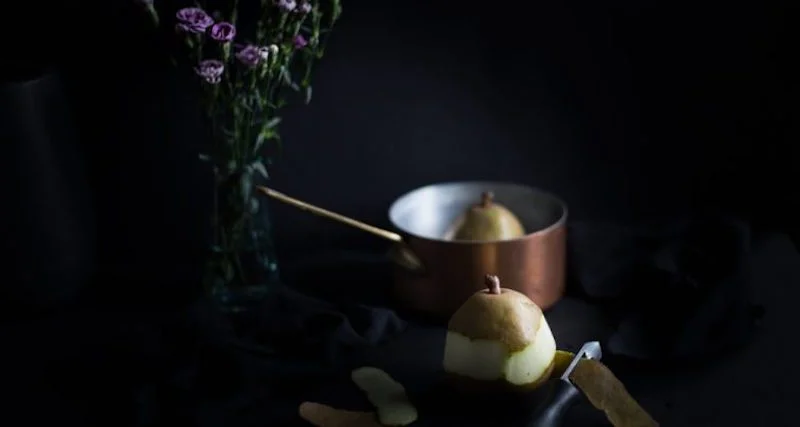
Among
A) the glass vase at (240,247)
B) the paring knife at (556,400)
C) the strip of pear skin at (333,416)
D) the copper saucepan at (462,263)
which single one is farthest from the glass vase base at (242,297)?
the paring knife at (556,400)

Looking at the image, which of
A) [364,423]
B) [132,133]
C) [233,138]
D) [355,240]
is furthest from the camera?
[355,240]

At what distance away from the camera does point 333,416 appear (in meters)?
0.86

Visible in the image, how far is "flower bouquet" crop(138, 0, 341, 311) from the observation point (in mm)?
927

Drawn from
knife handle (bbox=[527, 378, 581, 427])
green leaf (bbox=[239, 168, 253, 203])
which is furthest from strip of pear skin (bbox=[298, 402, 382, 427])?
green leaf (bbox=[239, 168, 253, 203])

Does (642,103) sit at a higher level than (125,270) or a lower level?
higher

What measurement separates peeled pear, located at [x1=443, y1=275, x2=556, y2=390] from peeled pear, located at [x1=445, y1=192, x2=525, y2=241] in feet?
0.54

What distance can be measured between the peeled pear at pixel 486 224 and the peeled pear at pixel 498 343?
0.16 metres

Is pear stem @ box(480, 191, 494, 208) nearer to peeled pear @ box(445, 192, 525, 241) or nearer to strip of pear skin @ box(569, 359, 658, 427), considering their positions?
peeled pear @ box(445, 192, 525, 241)

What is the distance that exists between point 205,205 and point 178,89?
13 cm

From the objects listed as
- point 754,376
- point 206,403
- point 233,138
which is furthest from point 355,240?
point 754,376

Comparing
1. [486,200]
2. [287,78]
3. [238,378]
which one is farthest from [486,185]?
[238,378]

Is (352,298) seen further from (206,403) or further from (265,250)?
(206,403)

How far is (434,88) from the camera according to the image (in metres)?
1.14

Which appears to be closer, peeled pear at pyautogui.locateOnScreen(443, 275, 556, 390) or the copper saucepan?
peeled pear at pyautogui.locateOnScreen(443, 275, 556, 390)
